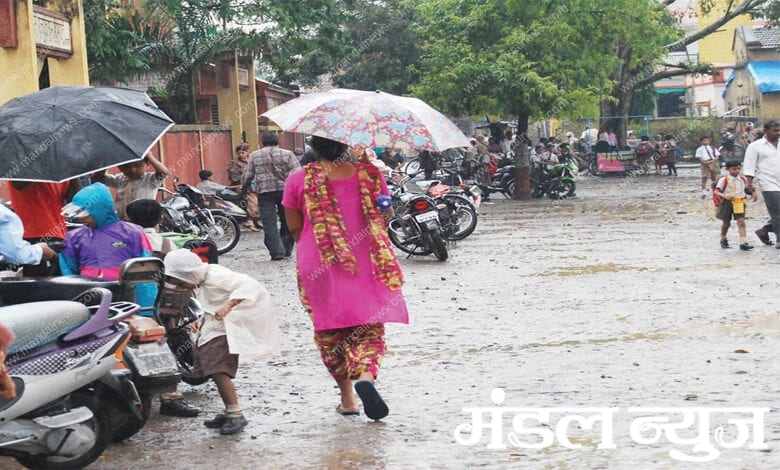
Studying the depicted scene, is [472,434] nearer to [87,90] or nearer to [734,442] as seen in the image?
[734,442]

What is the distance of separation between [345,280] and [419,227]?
8.35 m

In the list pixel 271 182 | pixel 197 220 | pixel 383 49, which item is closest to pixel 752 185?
pixel 271 182

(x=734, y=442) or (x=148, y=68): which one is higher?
(x=148, y=68)

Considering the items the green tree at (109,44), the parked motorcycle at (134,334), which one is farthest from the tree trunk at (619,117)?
the parked motorcycle at (134,334)

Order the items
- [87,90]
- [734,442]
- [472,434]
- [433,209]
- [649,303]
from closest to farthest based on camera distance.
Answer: [734,442] → [472,434] → [87,90] → [649,303] → [433,209]

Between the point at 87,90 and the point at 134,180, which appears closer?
the point at 87,90

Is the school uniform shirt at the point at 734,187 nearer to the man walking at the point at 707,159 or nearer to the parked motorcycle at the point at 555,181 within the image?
the man walking at the point at 707,159

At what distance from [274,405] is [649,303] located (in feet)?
14.5

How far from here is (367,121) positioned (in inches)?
256

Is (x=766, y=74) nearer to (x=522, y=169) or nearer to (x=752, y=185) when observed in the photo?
(x=522, y=169)

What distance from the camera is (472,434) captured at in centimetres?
604

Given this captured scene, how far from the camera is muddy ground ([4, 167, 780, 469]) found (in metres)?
5.78

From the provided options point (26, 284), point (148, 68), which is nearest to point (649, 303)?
point (26, 284)

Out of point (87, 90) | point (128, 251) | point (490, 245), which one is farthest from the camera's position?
point (490, 245)
